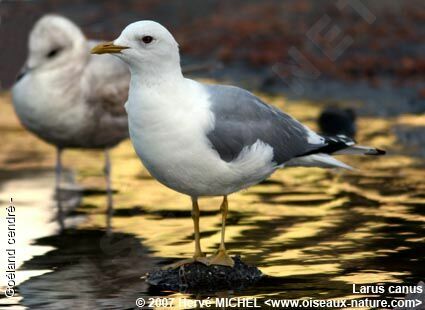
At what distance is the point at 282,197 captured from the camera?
11.7m

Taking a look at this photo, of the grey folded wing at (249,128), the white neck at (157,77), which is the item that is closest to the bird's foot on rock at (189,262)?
the grey folded wing at (249,128)

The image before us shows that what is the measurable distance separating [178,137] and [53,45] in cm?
510

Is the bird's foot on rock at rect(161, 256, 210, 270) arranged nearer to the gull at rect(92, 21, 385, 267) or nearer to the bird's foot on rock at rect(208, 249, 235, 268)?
the bird's foot on rock at rect(208, 249, 235, 268)

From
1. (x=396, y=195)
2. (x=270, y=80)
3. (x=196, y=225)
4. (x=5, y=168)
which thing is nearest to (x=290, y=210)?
(x=396, y=195)

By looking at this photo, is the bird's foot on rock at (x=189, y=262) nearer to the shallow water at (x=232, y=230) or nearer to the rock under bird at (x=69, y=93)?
the shallow water at (x=232, y=230)

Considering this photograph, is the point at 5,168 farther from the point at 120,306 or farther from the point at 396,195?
the point at 120,306

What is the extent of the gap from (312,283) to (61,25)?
5389mm

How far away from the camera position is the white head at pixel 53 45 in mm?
12547

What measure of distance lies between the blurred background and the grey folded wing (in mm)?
961

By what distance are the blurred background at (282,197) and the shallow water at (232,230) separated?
2 centimetres

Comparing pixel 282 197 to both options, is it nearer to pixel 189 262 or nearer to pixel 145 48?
pixel 189 262

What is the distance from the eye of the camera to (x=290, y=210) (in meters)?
11.1

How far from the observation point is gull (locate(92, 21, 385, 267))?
7.97 metres

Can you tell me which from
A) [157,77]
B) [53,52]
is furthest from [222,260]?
[53,52]
